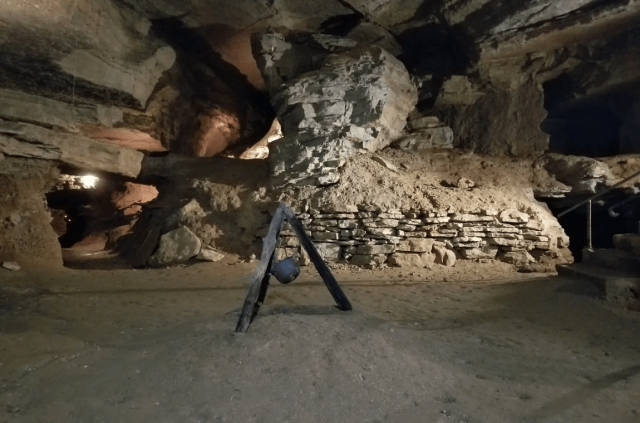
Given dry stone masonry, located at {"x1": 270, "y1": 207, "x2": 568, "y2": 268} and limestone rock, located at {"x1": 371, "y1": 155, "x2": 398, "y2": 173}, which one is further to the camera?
limestone rock, located at {"x1": 371, "y1": 155, "x2": 398, "y2": 173}

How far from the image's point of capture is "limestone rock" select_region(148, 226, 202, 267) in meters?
7.30

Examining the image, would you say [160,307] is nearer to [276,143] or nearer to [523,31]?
[276,143]

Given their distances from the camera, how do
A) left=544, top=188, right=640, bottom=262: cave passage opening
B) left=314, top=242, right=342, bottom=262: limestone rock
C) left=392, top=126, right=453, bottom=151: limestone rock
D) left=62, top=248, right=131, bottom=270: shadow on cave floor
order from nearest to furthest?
left=314, top=242, right=342, bottom=262: limestone rock → left=544, top=188, right=640, bottom=262: cave passage opening → left=62, top=248, right=131, bottom=270: shadow on cave floor → left=392, top=126, right=453, bottom=151: limestone rock

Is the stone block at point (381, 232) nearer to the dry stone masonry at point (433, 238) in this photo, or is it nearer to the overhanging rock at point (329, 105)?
the dry stone masonry at point (433, 238)

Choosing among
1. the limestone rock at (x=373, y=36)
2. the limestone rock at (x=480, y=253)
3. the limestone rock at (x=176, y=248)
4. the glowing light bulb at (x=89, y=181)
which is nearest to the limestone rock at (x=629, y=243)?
the limestone rock at (x=480, y=253)

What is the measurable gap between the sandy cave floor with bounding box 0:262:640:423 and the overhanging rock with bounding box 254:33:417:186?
376 centimetres

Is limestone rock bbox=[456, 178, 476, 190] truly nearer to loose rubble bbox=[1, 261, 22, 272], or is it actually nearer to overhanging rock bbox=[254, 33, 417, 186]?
overhanging rock bbox=[254, 33, 417, 186]

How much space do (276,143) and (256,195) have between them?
1220 mm

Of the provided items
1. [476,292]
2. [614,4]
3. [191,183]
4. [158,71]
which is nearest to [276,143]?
[191,183]

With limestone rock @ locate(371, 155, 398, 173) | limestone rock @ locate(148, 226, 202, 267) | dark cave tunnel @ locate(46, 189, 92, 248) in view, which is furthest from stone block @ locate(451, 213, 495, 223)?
dark cave tunnel @ locate(46, 189, 92, 248)

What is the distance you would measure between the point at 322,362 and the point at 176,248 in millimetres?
5562

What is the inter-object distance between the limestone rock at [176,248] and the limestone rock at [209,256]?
3.7 inches

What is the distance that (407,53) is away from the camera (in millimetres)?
9328

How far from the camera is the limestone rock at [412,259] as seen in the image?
6773 mm
